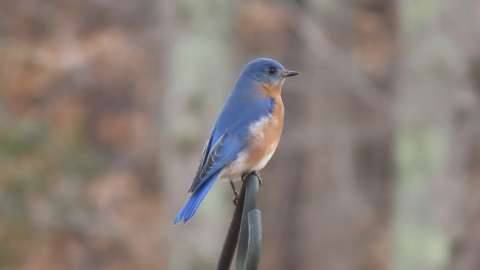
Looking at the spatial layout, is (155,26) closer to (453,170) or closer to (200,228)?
(200,228)

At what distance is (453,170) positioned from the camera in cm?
992

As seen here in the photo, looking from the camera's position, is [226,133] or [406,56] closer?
[226,133]

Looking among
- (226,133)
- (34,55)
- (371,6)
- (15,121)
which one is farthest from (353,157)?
(226,133)

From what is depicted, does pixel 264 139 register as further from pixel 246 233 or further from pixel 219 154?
pixel 246 233

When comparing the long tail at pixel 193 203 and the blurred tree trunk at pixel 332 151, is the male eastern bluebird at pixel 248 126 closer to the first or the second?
the long tail at pixel 193 203

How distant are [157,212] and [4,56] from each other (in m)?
3.38

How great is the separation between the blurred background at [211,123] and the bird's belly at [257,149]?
191 inches

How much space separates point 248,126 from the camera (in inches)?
201

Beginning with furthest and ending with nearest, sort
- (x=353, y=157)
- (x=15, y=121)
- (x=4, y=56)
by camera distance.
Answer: (x=353, y=157), (x=4, y=56), (x=15, y=121)

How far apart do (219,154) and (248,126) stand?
0.81ft

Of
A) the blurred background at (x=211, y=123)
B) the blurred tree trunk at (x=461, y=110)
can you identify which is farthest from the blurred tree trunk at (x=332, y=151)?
the blurred tree trunk at (x=461, y=110)

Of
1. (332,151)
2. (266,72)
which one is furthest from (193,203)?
(332,151)

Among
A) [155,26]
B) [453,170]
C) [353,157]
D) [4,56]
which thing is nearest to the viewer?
[453,170]

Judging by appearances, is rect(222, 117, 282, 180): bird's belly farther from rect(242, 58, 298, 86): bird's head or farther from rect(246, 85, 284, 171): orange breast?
rect(242, 58, 298, 86): bird's head
